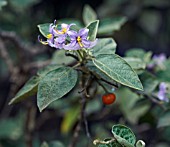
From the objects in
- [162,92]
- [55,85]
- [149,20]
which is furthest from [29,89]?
[149,20]

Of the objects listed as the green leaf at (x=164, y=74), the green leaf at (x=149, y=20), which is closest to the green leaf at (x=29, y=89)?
the green leaf at (x=164, y=74)

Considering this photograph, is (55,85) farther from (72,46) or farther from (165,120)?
(165,120)

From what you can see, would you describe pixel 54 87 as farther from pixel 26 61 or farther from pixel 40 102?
pixel 26 61

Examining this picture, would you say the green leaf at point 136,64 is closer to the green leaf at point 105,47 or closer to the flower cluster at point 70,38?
the green leaf at point 105,47

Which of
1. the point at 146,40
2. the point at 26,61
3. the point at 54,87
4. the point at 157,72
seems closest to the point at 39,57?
the point at 26,61

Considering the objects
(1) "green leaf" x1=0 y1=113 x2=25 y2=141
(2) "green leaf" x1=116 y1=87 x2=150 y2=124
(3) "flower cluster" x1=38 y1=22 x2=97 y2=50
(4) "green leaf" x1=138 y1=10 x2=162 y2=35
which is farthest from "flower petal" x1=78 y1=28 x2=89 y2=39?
(4) "green leaf" x1=138 y1=10 x2=162 y2=35

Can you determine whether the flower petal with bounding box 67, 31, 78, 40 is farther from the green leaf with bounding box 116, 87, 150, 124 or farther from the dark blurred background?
the dark blurred background
